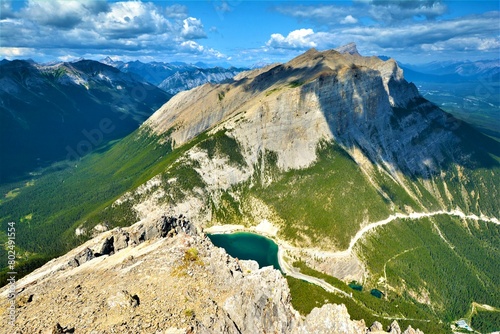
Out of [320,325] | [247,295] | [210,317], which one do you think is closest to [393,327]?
[320,325]

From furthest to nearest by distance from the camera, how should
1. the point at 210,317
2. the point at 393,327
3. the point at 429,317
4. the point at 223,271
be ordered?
the point at 429,317 < the point at 393,327 < the point at 223,271 < the point at 210,317

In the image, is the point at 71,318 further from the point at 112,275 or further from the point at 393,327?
the point at 393,327

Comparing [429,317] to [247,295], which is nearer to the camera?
[247,295]

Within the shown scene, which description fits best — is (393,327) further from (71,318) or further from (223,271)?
(71,318)

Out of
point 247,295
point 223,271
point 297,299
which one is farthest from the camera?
point 297,299

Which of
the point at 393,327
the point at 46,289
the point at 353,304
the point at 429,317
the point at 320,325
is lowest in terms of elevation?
the point at 429,317

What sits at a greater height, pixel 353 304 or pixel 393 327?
pixel 393 327

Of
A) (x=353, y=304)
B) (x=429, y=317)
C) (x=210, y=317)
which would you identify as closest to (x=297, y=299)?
(x=353, y=304)
